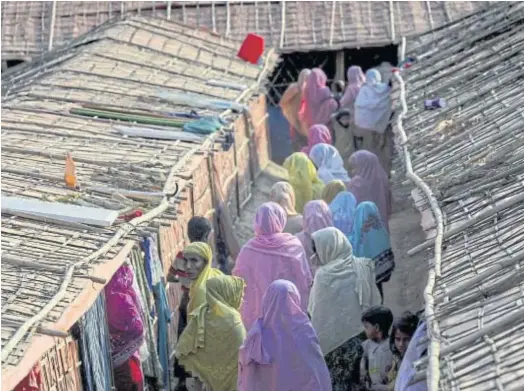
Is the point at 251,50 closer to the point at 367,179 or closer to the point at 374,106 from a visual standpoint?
the point at 374,106

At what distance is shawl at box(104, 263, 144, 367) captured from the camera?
8.98 metres

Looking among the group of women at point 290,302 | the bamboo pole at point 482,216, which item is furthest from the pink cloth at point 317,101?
the bamboo pole at point 482,216

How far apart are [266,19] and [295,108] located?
1914 millimetres

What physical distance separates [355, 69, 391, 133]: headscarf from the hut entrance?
2.53m

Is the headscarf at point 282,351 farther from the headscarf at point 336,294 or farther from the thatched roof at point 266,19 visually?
the thatched roof at point 266,19

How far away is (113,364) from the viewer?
29.9ft

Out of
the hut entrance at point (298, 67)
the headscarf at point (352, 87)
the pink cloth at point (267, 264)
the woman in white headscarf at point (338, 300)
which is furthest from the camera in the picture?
the hut entrance at point (298, 67)

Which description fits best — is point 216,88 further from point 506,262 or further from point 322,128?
point 506,262

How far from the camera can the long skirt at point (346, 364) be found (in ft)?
29.5

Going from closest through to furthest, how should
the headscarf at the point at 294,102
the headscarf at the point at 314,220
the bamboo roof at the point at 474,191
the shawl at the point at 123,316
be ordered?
the bamboo roof at the point at 474,191 < the shawl at the point at 123,316 < the headscarf at the point at 314,220 < the headscarf at the point at 294,102

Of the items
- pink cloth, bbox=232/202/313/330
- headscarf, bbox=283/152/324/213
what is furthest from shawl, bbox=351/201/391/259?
headscarf, bbox=283/152/324/213

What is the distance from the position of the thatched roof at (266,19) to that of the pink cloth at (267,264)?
8233mm

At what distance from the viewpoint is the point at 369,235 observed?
1084 centimetres

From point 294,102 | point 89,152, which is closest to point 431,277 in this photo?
point 89,152
